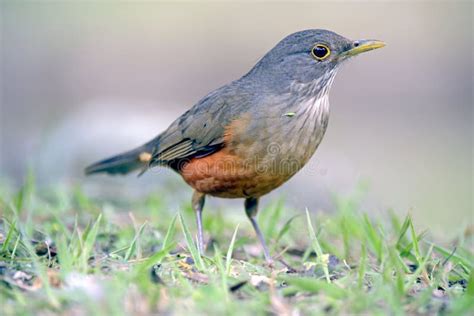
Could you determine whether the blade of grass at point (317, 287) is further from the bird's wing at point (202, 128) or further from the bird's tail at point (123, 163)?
the bird's tail at point (123, 163)

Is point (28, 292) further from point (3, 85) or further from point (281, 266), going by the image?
point (3, 85)

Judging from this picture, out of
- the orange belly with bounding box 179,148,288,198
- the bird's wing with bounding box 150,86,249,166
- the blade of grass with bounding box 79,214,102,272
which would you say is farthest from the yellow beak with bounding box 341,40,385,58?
the blade of grass with bounding box 79,214,102,272

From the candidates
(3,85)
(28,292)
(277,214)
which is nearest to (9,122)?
(3,85)

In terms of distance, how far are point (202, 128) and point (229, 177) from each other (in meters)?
0.70

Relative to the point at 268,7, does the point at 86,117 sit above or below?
below

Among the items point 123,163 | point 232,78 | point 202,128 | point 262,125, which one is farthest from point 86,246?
point 232,78

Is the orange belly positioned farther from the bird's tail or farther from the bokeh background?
the bokeh background

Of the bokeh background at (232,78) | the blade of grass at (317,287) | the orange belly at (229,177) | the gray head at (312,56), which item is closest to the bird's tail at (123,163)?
the orange belly at (229,177)

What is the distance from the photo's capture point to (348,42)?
21.3 ft

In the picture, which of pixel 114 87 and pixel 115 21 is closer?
pixel 114 87

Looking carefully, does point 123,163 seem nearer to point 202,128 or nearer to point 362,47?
point 202,128

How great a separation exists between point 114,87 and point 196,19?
158 inches

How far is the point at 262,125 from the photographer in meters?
6.17

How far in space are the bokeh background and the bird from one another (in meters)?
4.50
